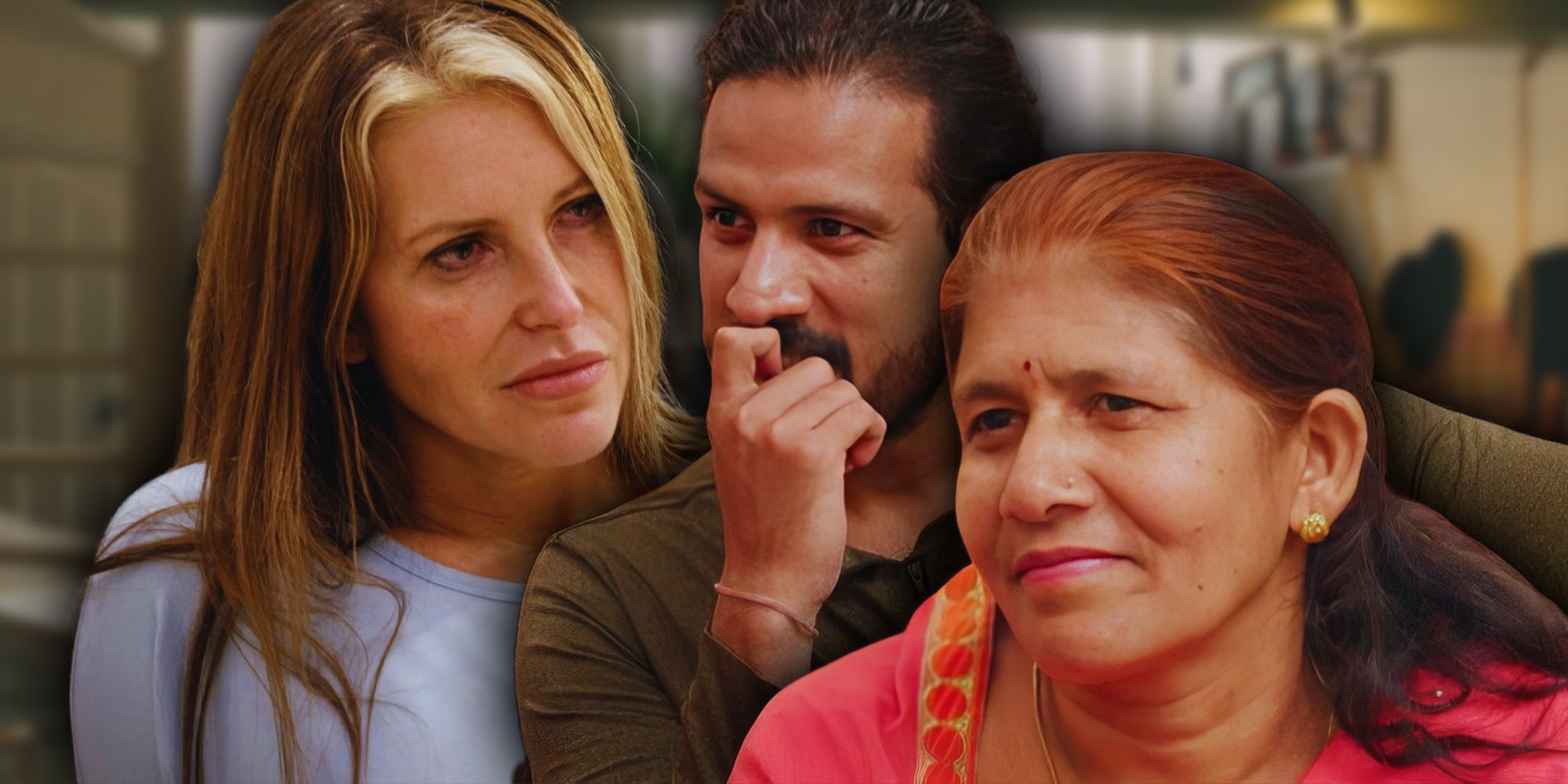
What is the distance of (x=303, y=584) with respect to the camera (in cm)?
185

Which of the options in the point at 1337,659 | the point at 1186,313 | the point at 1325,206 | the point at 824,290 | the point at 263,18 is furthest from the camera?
the point at 263,18

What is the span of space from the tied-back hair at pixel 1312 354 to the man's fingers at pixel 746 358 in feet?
0.65

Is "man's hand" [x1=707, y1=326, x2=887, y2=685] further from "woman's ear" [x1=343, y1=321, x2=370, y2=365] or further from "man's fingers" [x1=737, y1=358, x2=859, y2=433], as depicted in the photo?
"woman's ear" [x1=343, y1=321, x2=370, y2=365]

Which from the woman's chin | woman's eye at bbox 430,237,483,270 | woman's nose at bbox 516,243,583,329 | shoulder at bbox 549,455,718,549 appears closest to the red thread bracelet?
shoulder at bbox 549,455,718,549

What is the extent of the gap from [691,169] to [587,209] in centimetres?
13

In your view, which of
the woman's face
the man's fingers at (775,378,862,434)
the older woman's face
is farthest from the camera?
the woman's face

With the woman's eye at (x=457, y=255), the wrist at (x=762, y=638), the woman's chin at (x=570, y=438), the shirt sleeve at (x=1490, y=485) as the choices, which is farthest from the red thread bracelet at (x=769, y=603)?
the shirt sleeve at (x=1490, y=485)

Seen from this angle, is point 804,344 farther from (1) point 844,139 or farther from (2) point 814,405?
→ (1) point 844,139

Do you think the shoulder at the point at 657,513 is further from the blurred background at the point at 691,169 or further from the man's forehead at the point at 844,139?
the man's forehead at the point at 844,139

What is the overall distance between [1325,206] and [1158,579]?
0.59 metres

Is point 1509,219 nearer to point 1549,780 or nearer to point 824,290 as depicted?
point 1549,780

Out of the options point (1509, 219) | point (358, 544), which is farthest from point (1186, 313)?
point (358, 544)

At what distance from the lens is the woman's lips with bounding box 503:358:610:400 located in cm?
179

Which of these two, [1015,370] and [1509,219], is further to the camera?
[1509,219]
